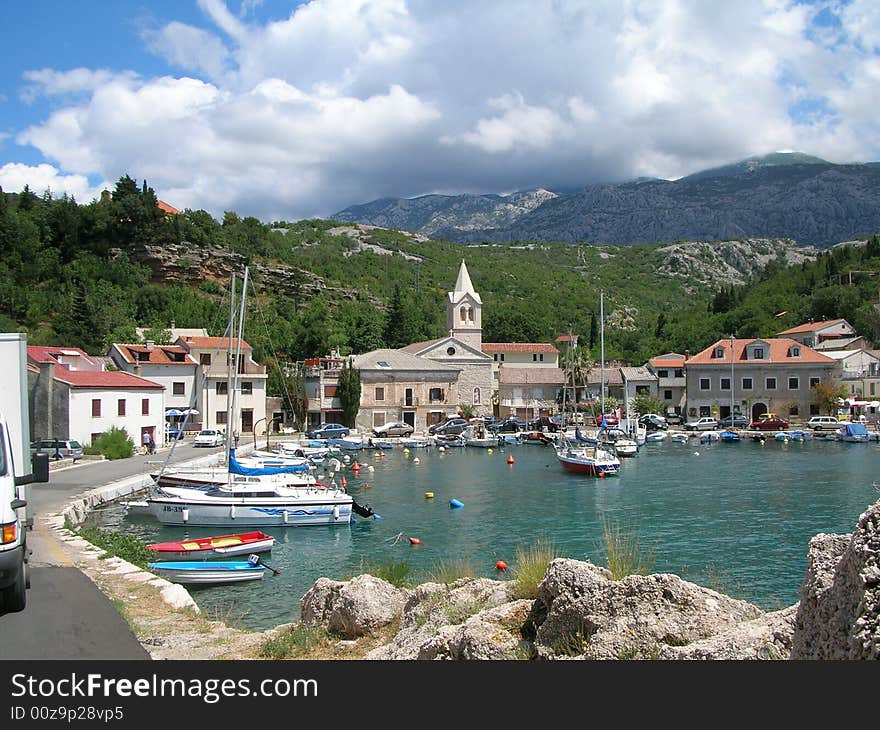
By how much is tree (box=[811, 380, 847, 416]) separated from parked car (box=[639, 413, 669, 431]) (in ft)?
48.5

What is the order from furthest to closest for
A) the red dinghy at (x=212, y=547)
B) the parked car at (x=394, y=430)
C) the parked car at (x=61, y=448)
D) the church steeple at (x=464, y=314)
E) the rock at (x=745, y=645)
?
the church steeple at (x=464, y=314) → the parked car at (x=394, y=430) → the parked car at (x=61, y=448) → the red dinghy at (x=212, y=547) → the rock at (x=745, y=645)

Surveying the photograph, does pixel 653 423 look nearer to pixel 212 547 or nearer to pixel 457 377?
pixel 457 377

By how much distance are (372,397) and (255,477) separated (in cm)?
4111

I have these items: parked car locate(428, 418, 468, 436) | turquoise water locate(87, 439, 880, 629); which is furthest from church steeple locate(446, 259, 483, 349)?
→ turquoise water locate(87, 439, 880, 629)

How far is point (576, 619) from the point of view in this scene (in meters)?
6.64

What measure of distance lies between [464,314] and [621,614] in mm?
80421

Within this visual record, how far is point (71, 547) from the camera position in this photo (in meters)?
16.2

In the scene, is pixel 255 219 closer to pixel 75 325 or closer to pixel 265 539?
pixel 75 325

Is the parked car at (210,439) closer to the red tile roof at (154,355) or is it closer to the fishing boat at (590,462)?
the red tile roof at (154,355)

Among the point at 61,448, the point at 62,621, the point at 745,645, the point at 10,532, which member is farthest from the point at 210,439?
the point at 745,645

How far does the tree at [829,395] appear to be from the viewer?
71812mm

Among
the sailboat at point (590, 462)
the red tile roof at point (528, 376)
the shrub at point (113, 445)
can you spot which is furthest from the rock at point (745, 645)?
the red tile roof at point (528, 376)

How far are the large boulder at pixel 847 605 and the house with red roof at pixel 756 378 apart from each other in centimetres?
7566

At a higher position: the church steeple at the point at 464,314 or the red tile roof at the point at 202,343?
the church steeple at the point at 464,314
